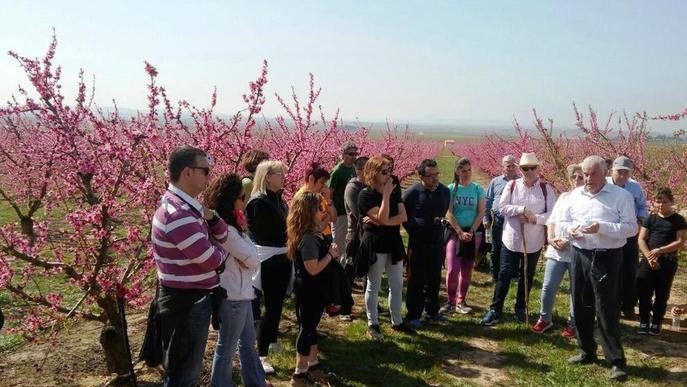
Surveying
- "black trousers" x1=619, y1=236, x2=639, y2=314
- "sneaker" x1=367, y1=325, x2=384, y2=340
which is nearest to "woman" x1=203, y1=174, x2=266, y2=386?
"sneaker" x1=367, y1=325, x2=384, y2=340

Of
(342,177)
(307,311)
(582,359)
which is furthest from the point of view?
(342,177)

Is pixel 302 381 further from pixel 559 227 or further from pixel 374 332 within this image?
pixel 559 227

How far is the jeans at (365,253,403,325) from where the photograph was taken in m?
4.71

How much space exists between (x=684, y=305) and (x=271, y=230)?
17.3 feet

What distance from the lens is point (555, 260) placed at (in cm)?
488

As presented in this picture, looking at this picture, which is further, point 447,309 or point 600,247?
point 447,309

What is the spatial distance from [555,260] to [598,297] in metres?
0.81

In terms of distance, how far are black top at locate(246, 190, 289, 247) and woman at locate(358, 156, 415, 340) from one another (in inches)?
39.6

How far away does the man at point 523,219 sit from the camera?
17.2ft

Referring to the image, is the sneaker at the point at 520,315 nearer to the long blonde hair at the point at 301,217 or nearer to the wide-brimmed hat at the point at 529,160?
the wide-brimmed hat at the point at 529,160

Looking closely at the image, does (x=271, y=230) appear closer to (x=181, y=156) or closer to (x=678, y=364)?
(x=181, y=156)

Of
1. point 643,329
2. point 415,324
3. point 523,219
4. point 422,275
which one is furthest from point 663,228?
point 415,324

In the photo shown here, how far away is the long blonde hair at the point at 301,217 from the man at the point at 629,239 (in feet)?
9.87

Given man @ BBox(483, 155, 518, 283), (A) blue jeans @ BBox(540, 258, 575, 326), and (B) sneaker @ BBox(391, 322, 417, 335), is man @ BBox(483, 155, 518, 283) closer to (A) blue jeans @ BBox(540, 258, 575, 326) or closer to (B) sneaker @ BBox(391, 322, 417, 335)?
(A) blue jeans @ BBox(540, 258, 575, 326)
